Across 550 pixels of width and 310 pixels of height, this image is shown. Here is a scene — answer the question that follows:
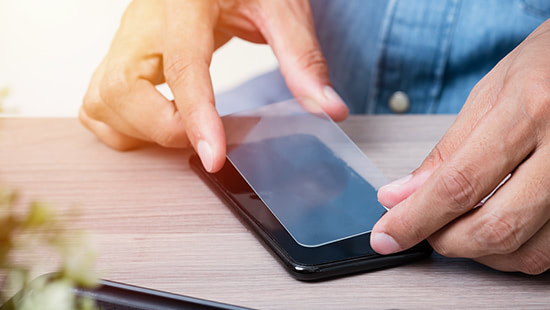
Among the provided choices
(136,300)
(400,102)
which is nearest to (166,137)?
(136,300)

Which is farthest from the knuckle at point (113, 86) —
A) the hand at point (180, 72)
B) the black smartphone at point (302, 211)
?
the black smartphone at point (302, 211)

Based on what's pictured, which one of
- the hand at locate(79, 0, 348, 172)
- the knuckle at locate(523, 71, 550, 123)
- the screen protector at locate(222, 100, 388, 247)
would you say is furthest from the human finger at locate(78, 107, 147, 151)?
the knuckle at locate(523, 71, 550, 123)

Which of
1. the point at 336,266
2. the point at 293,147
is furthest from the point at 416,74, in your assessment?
the point at 336,266

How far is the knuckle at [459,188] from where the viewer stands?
0.31m

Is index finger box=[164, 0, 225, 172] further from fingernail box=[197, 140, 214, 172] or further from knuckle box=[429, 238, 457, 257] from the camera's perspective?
knuckle box=[429, 238, 457, 257]

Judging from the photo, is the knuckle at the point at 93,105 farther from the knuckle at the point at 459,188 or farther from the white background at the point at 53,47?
the knuckle at the point at 459,188

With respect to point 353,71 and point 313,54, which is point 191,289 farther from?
point 353,71

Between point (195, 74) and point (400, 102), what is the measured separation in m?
0.34

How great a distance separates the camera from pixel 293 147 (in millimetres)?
448

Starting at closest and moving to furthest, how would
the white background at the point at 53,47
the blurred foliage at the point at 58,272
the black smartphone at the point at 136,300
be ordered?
the blurred foliage at the point at 58,272 → the black smartphone at the point at 136,300 → the white background at the point at 53,47

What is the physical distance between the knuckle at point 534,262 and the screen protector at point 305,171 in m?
0.10

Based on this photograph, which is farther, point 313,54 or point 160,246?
point 313,54

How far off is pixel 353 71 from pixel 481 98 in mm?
414

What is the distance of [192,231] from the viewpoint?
0.38m
